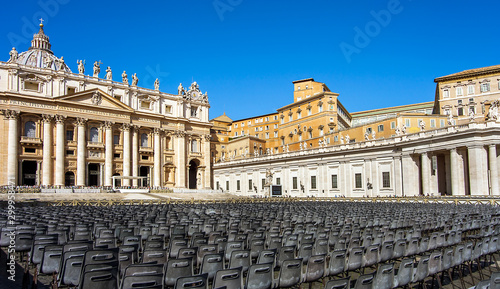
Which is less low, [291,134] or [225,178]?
[291,134]

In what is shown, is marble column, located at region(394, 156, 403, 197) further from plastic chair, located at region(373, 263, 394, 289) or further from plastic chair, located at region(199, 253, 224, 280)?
plastic chair, located at region(199, 253, 224, 280)

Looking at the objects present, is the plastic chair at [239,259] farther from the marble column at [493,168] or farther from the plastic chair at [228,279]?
the marble column at [493,168]

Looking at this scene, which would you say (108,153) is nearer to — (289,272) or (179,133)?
(179,133)

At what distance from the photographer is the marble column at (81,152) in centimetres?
5847

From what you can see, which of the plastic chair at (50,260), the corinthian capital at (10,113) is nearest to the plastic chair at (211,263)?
the plastic chair at (50,260)

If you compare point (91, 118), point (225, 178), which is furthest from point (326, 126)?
point (91, 118)

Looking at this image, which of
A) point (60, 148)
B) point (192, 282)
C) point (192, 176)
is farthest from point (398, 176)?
point (60, 148)

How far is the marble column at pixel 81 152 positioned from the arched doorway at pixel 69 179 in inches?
52.5

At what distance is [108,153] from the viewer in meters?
61.8

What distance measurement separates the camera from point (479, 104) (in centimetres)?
6362

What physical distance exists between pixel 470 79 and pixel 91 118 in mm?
63944

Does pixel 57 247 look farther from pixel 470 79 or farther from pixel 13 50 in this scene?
pixel 470 79

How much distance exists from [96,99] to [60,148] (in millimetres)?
9650

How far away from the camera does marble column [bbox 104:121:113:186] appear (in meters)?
61.4
